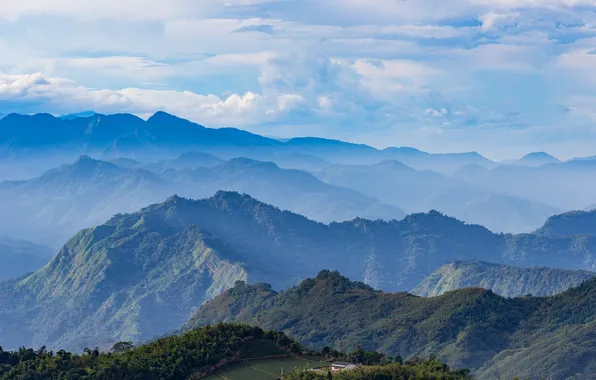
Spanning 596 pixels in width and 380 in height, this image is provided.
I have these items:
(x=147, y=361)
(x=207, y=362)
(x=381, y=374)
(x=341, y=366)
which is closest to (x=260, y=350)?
(x=207, y=362)

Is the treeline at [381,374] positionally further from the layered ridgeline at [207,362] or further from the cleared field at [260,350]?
the cleared field at [260,350]

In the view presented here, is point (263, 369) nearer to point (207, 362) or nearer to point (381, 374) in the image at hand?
point (207, 362)

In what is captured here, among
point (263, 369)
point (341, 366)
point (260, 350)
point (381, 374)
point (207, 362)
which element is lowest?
point (263, 369)

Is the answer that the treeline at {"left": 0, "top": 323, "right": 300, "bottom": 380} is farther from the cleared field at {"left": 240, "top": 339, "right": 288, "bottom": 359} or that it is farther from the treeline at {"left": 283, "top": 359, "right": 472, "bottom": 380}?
the treeline at {"left": 283, "top": 359, "right": 472, "bottom": 380}

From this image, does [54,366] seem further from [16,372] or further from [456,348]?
[456,348]

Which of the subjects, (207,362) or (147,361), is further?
(207,362)

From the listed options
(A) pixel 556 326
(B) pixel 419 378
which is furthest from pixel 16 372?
(A) pixel 556 326

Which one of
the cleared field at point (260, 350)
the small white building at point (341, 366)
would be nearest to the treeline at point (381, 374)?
the small white building at point (341, 366)
